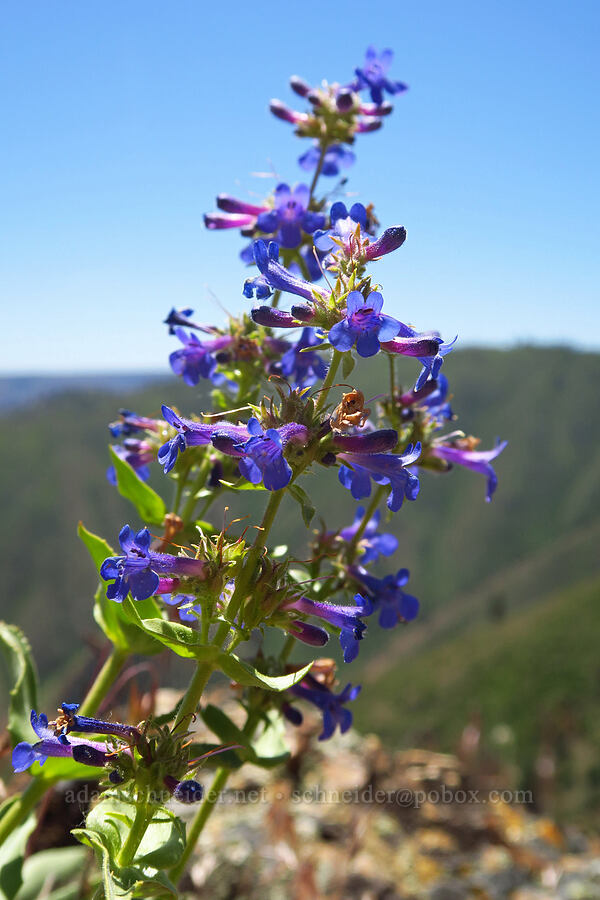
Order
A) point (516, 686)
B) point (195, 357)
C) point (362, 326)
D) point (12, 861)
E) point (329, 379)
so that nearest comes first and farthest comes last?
point (362, 326)
point (329, 379)
point (12, 861)
point (195, 357)
point (516, 686)


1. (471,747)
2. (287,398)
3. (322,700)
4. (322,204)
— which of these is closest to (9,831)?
(322,700)

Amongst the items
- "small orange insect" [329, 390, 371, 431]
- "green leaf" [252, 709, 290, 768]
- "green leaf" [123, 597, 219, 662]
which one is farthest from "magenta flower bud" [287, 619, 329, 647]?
"green leaf" [252, 709, 290, 768]

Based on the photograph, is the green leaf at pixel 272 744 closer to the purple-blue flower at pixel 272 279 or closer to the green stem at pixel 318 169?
the purple-blue flower at pixel 272 279

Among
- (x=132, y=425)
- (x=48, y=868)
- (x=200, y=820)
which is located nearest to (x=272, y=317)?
(x=132, y=425)

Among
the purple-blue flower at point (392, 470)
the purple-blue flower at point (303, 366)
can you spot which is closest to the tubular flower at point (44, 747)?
the purple-blue flower at point (392, 470)

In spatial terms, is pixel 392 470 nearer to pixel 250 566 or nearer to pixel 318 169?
pixel 250 566

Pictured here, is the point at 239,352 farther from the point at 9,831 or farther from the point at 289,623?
the point at 9,831
